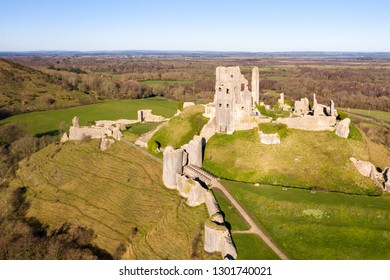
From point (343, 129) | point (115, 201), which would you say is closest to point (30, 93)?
point (115, 201)

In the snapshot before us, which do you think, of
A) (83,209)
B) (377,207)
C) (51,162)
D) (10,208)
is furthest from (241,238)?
(51,162)

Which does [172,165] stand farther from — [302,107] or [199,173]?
[302,107]

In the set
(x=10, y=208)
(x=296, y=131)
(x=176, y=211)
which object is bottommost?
(x=10, y=208)

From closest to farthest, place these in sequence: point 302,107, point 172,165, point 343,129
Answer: point 172,165 → point 343,129 → point 302,107

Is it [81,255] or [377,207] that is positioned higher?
[377,207]

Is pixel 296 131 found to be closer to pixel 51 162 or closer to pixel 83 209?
pixel 83 209
